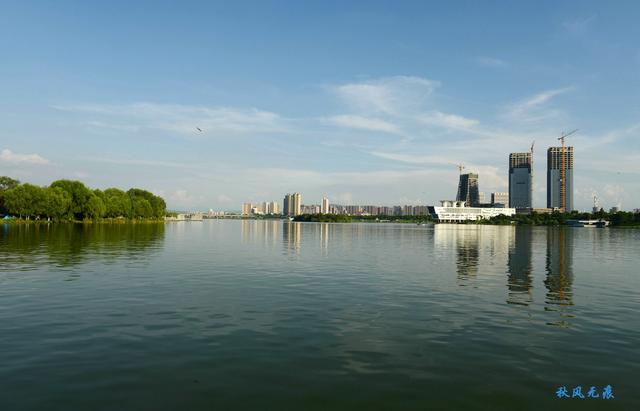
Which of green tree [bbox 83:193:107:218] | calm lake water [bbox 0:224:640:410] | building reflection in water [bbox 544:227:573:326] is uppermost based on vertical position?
green tree [bbox 83:193:107:218]

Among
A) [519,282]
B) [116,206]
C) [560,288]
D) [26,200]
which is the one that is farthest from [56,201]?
[560,288]

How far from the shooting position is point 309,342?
706 inches

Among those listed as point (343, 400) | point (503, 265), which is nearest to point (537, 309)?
point (343, 400)

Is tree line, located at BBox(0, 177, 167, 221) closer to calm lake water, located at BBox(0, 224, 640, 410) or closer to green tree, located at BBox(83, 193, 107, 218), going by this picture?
green tree, located at BBox(83, 193, 107, 218)

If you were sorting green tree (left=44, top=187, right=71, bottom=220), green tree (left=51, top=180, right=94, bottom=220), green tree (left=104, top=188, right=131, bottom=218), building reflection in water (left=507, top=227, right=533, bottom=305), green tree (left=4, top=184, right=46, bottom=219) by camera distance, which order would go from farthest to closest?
green tree (left=104, top=188, right=131, bottom=218) → green tree (left=51, top=180, right=94, bottom=220) → green tree (left=44, top=187, right=71, bottom=220) → green tree (left=4, top=184, right=46, bottom=219) → building reflection in water (left=507, top=227, right=533, bottom=305)

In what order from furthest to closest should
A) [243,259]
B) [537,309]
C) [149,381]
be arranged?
[243,259]
[537,309]
[149,381]

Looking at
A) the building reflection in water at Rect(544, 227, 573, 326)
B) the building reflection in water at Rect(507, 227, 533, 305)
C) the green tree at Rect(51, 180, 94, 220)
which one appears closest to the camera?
the building reflection in water at Rect(544, 227, 573, 326)

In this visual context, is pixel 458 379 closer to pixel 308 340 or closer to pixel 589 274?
pixel 308 340

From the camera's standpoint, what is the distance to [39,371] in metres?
14.0

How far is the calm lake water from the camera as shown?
12.6 meters

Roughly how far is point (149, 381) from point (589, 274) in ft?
138

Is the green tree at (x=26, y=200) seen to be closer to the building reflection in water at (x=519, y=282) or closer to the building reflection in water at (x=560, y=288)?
the building reflection in water at (x=519, y=282)

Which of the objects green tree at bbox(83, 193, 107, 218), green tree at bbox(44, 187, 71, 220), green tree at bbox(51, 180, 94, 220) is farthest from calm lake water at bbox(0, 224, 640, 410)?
green tree at bbox(51, 180, 94, 220)

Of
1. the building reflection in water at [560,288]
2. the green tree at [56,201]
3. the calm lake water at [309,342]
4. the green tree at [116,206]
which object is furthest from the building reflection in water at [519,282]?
the green tree at [116,206]
